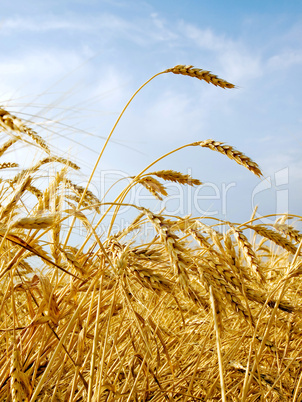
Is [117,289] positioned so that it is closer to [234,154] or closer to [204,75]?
[234,154]

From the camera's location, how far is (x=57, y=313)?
157cm

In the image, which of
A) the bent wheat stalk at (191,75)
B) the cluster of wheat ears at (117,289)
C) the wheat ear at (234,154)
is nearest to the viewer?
the cluster of wheat ears at (117,289)

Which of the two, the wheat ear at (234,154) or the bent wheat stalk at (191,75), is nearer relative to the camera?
the wheat ear at (234,154)

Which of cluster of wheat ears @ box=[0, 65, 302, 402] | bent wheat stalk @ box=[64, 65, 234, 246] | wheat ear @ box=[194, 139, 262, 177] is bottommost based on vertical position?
cluster of wheat ears @ box=[0, 65, 302, 402]

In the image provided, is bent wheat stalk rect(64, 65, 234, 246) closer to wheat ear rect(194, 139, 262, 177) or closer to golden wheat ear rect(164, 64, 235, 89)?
golden wheat ear rect(164, 64, 235, 89)

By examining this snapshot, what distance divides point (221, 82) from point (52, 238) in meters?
1.09

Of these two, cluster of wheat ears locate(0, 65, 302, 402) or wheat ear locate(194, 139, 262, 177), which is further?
wheat ear locate(194, 139, 262, 177)

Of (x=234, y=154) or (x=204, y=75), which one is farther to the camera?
(x=204, y=75)

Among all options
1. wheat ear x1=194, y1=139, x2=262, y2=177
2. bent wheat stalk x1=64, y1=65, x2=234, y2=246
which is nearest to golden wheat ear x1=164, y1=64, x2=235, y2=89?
bent wheat stalk x1=64, y1=65, x2=234, y2=246

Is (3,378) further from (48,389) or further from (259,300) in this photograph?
(259,300)

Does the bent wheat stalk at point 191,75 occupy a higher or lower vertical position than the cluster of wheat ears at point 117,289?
higher

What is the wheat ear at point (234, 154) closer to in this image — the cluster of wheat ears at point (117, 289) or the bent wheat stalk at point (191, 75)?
the cluster of wheat ears at point (117, 289)

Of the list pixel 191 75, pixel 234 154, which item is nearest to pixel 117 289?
pixel 234 154

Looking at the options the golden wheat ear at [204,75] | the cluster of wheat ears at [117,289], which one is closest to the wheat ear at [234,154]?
the cluster of wheat ears at [117,289]
